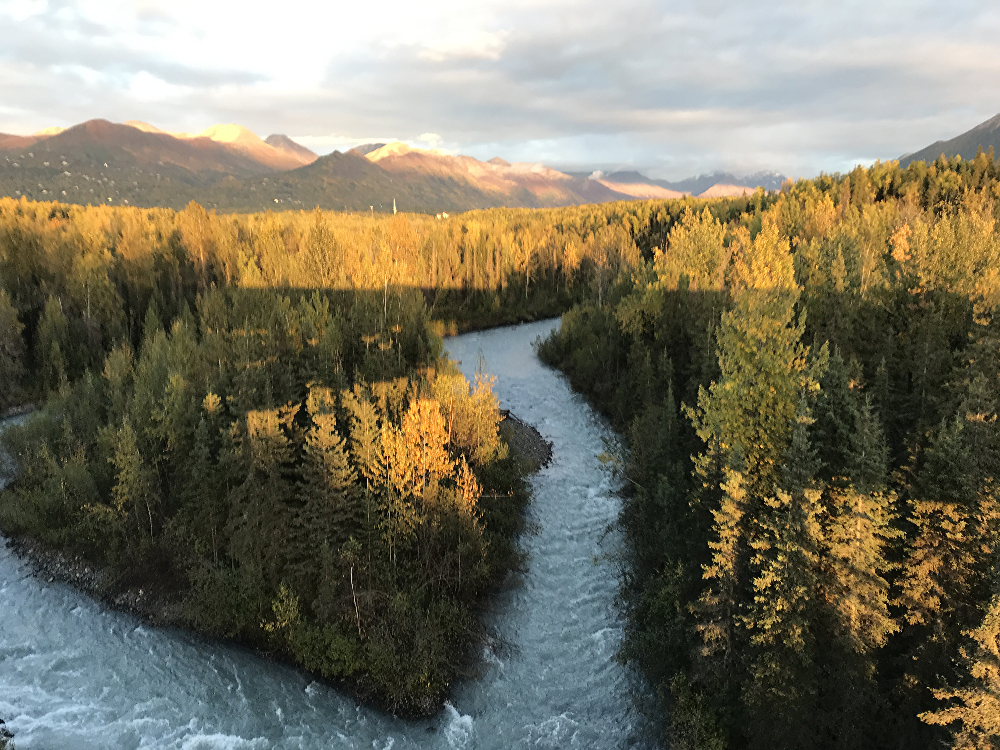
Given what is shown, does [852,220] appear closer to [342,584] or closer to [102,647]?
[342,584]

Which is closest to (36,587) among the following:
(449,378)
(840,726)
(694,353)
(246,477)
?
(246,477)

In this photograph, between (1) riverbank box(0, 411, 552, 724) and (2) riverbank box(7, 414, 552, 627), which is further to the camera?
(2) riverbank box(7, 414, 552, 627)

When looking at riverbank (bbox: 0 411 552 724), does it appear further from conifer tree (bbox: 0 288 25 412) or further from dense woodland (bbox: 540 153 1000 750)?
conifer tree (bbox: 0 288 25 412)

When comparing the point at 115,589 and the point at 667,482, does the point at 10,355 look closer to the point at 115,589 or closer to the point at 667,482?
the point at 115,589

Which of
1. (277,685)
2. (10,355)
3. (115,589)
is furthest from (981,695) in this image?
(10,355)

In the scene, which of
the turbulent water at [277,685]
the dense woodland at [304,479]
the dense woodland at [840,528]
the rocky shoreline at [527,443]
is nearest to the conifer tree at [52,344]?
the dense woodland at [304,479]

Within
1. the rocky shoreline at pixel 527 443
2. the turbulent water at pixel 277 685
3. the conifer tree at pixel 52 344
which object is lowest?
the turbulent water at pixel 277 685

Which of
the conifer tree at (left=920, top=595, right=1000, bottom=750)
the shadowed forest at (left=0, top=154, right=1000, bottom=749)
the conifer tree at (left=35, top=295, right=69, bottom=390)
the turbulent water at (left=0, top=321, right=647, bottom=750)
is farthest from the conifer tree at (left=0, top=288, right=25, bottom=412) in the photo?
the conifer tree at (left=920, top=595, right=1000, bottom=750)

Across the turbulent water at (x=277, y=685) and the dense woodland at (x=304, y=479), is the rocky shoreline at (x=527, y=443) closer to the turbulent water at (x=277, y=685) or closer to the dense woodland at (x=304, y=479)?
the dense woodland at (x=304, y=479)
